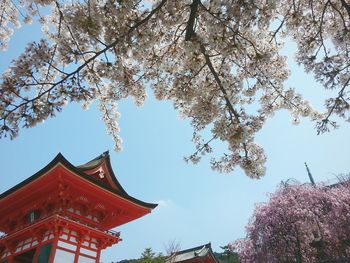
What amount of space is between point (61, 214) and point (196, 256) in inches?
618

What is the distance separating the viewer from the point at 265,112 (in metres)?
6.34

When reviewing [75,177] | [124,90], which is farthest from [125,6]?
[75,177]

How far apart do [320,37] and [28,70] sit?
4.55 meters

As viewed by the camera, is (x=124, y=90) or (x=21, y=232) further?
(x=21, y=232)

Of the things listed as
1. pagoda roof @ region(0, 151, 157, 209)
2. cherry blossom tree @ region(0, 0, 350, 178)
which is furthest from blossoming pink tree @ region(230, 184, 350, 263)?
cherry blossom tree @ region(0, 0, 350, 178)

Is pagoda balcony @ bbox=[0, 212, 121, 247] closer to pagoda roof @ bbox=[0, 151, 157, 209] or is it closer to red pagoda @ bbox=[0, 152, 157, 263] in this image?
red pagoda @ bbox=[0, 152, 157, 263]

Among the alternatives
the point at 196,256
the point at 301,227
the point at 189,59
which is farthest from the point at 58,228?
the point at 301,227

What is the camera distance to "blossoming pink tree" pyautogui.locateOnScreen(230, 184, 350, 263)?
72.7 ft

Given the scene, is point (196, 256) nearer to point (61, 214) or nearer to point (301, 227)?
point (301, 227)

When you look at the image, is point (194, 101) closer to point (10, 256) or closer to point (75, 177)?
point (75, 177)

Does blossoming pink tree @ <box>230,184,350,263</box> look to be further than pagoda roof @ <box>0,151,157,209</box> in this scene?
Yes

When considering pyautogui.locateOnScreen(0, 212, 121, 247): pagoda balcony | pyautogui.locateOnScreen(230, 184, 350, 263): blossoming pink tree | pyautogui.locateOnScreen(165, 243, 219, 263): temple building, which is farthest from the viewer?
pyautogui.locateOnScreen(165, 243, 219, 263): temple building

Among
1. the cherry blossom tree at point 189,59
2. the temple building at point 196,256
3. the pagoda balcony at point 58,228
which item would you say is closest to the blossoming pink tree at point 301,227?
the temple building at point 196,256

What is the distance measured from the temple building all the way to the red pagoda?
1177 centimetres
